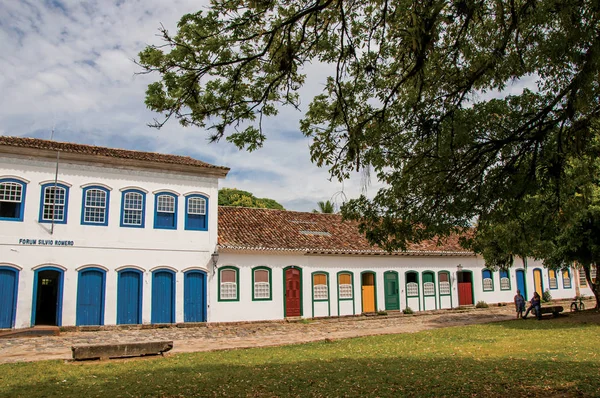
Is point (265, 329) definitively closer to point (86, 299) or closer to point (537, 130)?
point (86, 299)

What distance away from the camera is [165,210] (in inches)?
783

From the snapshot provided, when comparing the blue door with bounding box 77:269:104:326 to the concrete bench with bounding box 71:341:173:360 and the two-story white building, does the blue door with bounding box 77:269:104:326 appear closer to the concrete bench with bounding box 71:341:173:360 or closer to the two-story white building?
the two-story white building

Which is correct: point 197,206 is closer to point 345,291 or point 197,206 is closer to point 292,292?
point 292,292

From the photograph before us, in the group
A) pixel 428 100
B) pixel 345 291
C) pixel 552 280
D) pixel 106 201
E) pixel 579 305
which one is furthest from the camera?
pixel 552 280

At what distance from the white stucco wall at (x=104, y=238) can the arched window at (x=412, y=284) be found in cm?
1118

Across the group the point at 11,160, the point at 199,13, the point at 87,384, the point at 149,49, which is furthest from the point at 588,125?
the point at 11,160

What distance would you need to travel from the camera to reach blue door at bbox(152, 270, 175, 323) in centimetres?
1912

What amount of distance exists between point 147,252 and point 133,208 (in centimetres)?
182

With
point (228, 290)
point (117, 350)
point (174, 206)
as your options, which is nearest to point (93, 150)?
point (174, 206)

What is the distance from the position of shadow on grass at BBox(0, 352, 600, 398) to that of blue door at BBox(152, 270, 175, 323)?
8881 millimetres

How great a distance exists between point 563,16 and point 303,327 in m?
15.6


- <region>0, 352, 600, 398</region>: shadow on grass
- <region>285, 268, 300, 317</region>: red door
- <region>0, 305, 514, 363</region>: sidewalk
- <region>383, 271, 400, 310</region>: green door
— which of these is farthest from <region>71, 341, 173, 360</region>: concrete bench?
<region>383, 271, 400, 310</region>: green door

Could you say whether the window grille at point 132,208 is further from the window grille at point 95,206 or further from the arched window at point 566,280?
the arched window at point 566,280

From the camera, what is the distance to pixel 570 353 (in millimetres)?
10523
